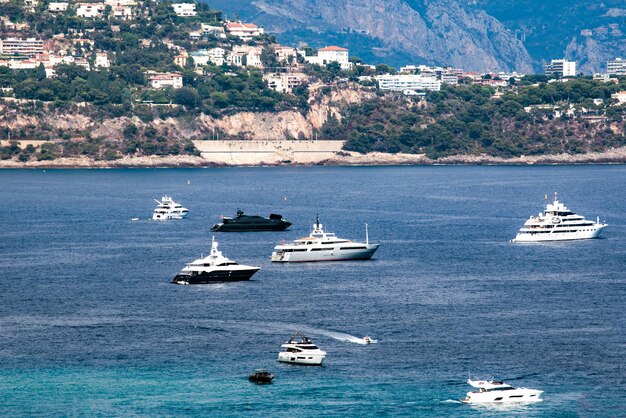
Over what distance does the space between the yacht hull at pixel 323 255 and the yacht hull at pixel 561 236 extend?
25528 mm

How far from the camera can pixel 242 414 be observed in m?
79.1

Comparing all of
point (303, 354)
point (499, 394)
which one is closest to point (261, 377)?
point (303, 354)

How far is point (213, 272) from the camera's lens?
414ft

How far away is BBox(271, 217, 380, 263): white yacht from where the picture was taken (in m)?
143

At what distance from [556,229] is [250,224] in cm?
4046

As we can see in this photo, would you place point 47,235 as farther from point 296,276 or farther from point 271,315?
point 271,315

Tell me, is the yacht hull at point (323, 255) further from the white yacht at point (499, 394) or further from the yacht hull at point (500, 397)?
the yacht hull at point (500, 397)

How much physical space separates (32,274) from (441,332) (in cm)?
4796

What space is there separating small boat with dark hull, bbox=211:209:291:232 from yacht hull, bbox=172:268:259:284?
179 ft

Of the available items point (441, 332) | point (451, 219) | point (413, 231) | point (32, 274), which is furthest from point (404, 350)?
point (451, 219)

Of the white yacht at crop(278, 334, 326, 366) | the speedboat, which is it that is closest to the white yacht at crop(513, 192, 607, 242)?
the speedboat

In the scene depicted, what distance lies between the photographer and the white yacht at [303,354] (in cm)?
8925

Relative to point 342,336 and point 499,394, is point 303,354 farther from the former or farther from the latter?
point 499,394

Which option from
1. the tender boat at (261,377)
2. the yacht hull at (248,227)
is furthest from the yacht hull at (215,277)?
the yacht hull at (248,227)
